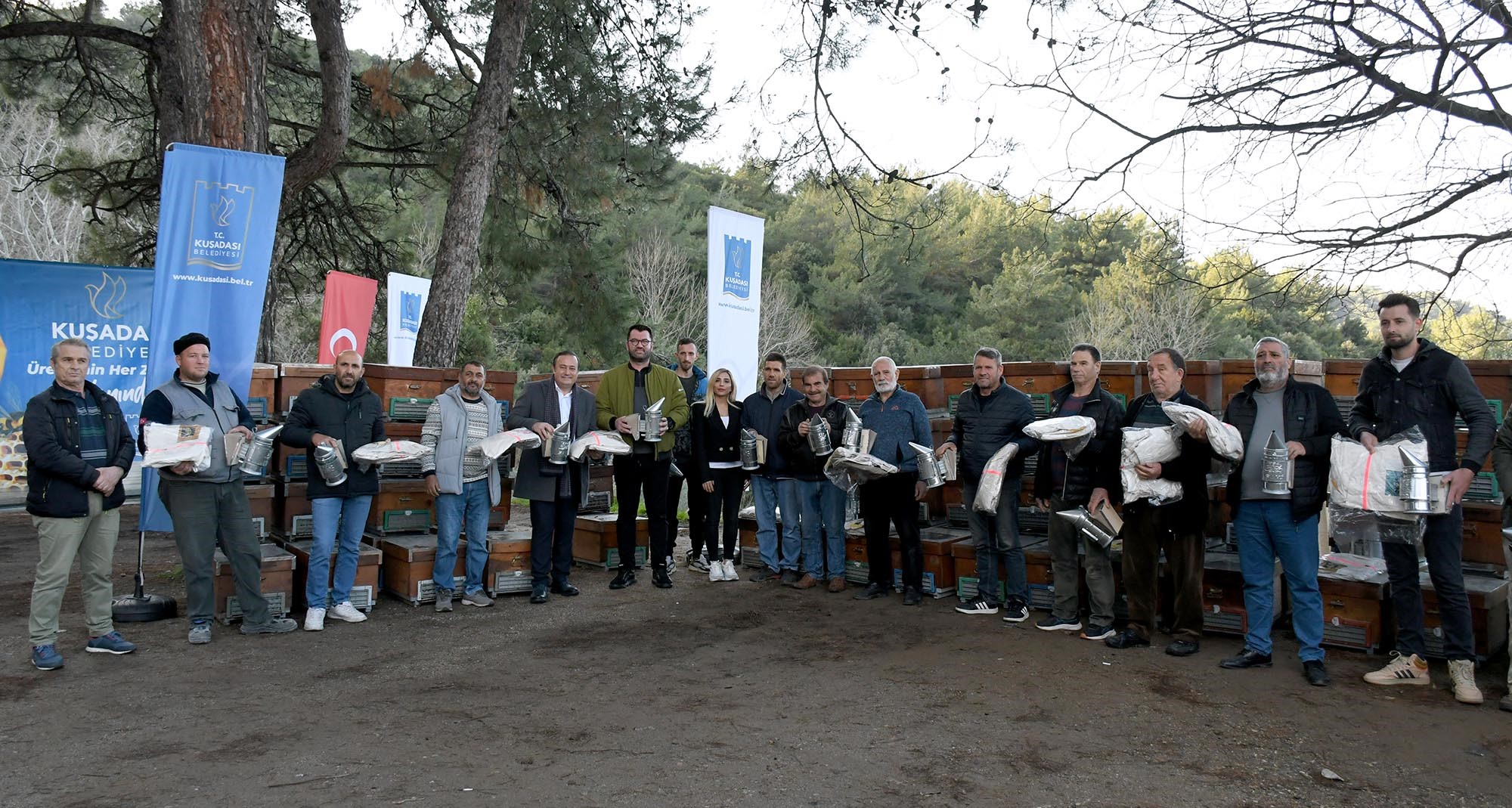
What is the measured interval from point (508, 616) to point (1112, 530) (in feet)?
14.1

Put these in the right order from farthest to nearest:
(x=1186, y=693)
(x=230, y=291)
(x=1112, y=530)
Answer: (x=230, y=291), (x=1112, y=530), (x=1186, y=693)

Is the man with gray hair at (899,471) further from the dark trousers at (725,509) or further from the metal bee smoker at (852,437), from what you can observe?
the dark trousers at (725,509)

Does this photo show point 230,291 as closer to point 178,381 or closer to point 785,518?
point 178,381

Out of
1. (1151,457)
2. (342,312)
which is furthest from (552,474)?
(342,312)

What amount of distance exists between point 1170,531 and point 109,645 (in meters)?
6.77

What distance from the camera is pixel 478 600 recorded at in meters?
7.57

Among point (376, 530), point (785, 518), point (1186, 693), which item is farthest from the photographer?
point (785, 518)

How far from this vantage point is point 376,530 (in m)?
7.92

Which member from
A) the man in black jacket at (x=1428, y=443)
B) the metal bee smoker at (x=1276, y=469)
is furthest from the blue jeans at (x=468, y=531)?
the man in black jacket at (x=1428, y=443)

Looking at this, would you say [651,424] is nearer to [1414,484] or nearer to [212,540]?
[212,540]

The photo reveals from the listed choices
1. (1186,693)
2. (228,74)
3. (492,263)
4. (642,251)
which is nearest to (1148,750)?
(1186,693)

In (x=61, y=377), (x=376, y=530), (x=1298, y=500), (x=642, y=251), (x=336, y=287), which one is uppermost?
(x=642, y=251)

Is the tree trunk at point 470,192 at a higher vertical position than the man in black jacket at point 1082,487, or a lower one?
higher

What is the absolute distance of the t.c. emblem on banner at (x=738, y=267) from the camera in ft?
35.2
